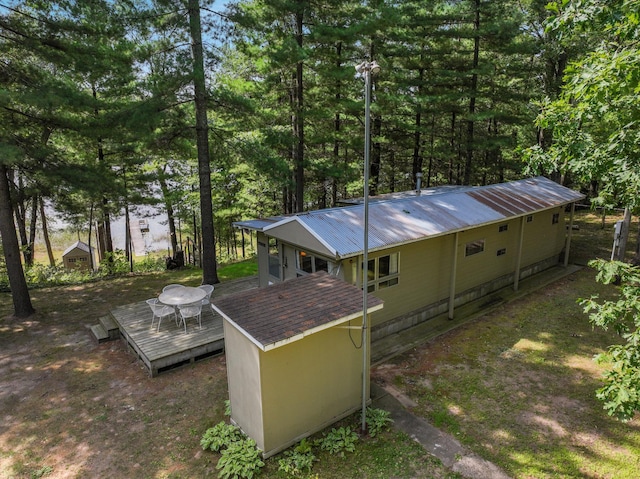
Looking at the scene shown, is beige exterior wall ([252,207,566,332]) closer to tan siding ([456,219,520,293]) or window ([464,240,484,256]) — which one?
tan siding ([456,219,520,293])

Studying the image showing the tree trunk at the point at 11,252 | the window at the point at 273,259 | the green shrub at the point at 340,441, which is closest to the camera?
the green shrub at the point at 340,441

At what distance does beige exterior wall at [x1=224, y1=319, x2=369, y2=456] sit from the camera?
5.14 m

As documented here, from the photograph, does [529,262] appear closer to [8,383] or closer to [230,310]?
[230,310]

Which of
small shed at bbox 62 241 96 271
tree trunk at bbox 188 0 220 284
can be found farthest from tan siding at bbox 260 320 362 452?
small shed at bbox 62 241 96 271

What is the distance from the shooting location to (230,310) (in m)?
5.54

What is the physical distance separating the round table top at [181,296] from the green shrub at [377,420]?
436 centimetres

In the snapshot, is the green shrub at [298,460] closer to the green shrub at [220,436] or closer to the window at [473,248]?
the green shrub at [220,436]

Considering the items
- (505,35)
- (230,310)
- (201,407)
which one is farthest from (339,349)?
(505,35)

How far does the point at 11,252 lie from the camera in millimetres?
9320

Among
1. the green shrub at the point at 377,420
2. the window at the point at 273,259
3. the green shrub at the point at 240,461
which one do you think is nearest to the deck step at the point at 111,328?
the window at the point at 273,259

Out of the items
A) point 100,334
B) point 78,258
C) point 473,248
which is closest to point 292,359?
point 100,334

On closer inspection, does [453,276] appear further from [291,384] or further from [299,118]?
[299,118]

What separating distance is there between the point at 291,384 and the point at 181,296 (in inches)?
167

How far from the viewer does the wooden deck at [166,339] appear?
7359 mm
